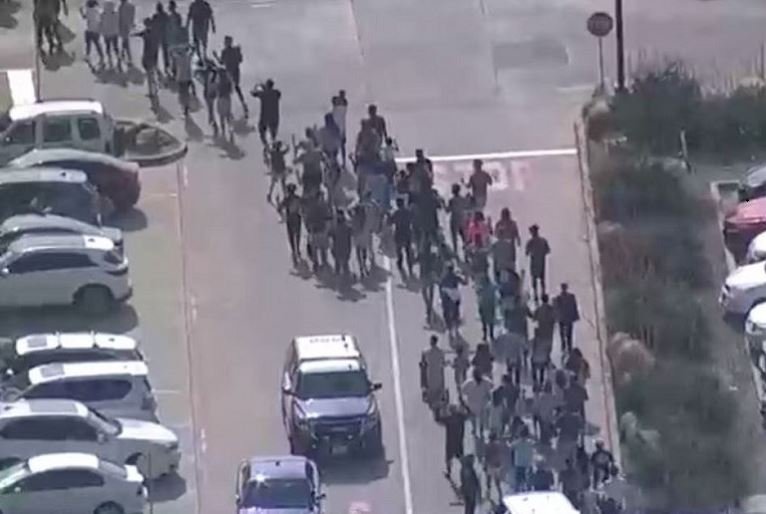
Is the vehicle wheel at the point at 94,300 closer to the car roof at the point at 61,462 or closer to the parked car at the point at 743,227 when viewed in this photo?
the car roof at the point at 61,462

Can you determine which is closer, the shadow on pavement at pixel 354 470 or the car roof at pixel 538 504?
the car roof at pixel 538 504

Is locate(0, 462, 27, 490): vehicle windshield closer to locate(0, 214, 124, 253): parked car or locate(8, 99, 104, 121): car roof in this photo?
locate(0, 214, 124, 253): parked car

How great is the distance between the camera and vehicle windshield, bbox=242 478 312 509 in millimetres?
54062

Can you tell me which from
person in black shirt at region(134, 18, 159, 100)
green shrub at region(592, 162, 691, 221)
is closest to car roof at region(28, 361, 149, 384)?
green shrub at region(592, 162, 691, 221)

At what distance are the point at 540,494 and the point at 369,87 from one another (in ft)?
60.5

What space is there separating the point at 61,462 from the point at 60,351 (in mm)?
3947

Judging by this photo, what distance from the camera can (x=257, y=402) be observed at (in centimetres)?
5922

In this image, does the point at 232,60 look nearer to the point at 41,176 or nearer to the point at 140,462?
the point at 41,176

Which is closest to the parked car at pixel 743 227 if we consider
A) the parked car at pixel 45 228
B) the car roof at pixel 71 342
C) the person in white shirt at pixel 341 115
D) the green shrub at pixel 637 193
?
the green shrub at pixel 637 193

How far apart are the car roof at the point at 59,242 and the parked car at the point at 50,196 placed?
1.70 m

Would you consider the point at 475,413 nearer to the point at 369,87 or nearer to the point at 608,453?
the point at 608,453

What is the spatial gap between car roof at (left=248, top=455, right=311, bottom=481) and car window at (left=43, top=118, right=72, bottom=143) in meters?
13.2

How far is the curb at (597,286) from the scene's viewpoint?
58.0m

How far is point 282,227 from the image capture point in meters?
64.9
